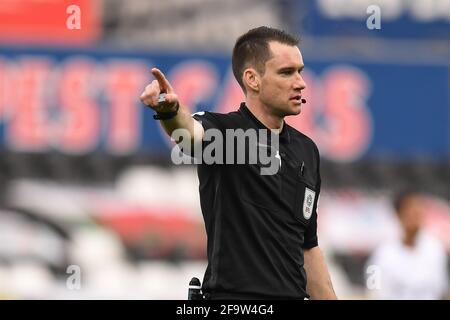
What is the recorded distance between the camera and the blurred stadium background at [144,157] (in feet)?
46.6

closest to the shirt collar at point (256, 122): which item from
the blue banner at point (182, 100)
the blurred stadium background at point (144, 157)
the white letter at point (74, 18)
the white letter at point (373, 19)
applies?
the blurred stadium background at point (144, 157)

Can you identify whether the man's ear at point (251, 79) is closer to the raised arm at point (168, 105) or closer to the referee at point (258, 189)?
the referee at point (258, 189)

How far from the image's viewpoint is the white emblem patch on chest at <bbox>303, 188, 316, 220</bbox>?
260 inches

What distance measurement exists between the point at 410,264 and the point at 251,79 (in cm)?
523

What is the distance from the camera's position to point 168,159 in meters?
14.9

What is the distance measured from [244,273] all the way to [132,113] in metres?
8.72

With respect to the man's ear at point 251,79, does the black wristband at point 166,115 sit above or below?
below

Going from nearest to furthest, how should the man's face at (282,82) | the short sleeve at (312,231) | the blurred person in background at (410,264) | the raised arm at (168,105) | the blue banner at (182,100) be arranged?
the raised arm at (168,105) → the man's face at (282,82) → the short sleeve at (312,231) → the blurred person in background at (410,264) → the blue banner at (182,100)

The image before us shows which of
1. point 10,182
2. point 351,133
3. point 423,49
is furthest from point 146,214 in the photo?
point 423,49

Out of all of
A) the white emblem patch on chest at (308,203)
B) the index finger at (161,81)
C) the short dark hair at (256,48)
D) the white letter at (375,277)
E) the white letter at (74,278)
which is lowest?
the white letter at (74,278)

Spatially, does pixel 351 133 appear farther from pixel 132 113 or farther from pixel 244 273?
pixel 244 273

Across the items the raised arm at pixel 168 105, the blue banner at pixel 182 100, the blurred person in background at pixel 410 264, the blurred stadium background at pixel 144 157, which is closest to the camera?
the raised arm at pixel 168 105

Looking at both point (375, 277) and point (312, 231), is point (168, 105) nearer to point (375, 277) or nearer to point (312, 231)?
point (312, 231)

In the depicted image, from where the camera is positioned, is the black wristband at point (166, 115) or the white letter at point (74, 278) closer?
the black wristband at point (166, 115)
